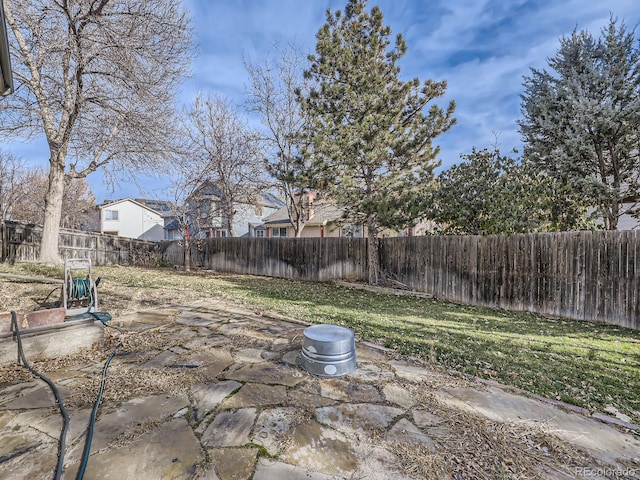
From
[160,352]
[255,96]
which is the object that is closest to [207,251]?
[255,96]

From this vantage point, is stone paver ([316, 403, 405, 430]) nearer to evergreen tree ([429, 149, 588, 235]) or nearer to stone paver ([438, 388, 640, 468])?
stone paver ([438, 388, 640, 468])

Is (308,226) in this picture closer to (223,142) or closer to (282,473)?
(223,142)

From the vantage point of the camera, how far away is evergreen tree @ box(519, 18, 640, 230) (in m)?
6.97

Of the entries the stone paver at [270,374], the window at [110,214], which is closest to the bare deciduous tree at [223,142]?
the stone paver at [270,374]

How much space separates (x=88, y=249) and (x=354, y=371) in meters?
14.0

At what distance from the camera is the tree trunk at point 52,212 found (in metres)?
8.58

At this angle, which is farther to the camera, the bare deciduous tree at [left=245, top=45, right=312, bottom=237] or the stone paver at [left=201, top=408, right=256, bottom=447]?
the bare deciduous tree at [left=245, top=45, right=312, bottom=237]

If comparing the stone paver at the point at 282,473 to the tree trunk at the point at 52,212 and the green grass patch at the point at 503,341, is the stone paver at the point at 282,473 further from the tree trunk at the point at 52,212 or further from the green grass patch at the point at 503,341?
the tree trunk at the point at 52,212

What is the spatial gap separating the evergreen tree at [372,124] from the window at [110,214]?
2887 centimetres

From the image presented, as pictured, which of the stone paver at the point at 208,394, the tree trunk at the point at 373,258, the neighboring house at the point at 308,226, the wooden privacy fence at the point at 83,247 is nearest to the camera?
the stone paver at the point at 208,394

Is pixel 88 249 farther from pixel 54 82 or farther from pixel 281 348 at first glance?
pixel 281 348

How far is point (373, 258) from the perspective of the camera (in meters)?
8.59

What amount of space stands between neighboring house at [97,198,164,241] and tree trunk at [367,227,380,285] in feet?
86.4

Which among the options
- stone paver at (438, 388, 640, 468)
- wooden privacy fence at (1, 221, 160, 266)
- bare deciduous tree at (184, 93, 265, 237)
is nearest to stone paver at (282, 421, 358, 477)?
stone paver at (438, 388, 640, 468)
